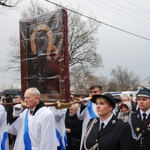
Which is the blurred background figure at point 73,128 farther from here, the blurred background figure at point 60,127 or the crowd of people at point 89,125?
the crowd of people at point 89,125

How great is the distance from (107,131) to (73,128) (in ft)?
13.5

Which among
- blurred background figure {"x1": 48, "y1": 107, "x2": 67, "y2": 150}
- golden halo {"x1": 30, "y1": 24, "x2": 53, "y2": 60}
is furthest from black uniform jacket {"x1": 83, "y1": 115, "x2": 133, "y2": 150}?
blurred background figure {"x1": 48, "y1": 107, "x2": 67, "y2": 150}

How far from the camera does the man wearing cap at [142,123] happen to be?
4.18 m

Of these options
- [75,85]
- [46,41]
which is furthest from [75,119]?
[75,85]

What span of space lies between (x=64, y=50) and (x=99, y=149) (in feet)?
7.43

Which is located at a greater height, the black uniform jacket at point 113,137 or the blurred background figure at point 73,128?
the black uniform jacket at point 113,137

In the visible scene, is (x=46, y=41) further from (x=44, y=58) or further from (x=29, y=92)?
(x=29, y=92)

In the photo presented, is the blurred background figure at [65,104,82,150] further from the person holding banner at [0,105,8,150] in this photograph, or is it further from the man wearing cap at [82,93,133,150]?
the man wearing cap at [82,93,133,150]

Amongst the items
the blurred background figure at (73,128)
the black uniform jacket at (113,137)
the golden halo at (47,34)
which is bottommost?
the blurred background figure at (73,128)

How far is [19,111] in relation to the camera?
4984mm

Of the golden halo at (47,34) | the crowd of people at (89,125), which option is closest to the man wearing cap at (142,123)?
the crowd of people at (89,125)

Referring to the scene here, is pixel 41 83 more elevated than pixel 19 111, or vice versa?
pixel 41 83

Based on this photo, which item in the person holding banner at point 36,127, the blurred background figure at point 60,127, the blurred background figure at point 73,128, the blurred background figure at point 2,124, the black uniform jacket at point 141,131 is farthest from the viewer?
the blurred background figure at point 73,128

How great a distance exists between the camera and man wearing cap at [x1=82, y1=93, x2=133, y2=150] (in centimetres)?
310
